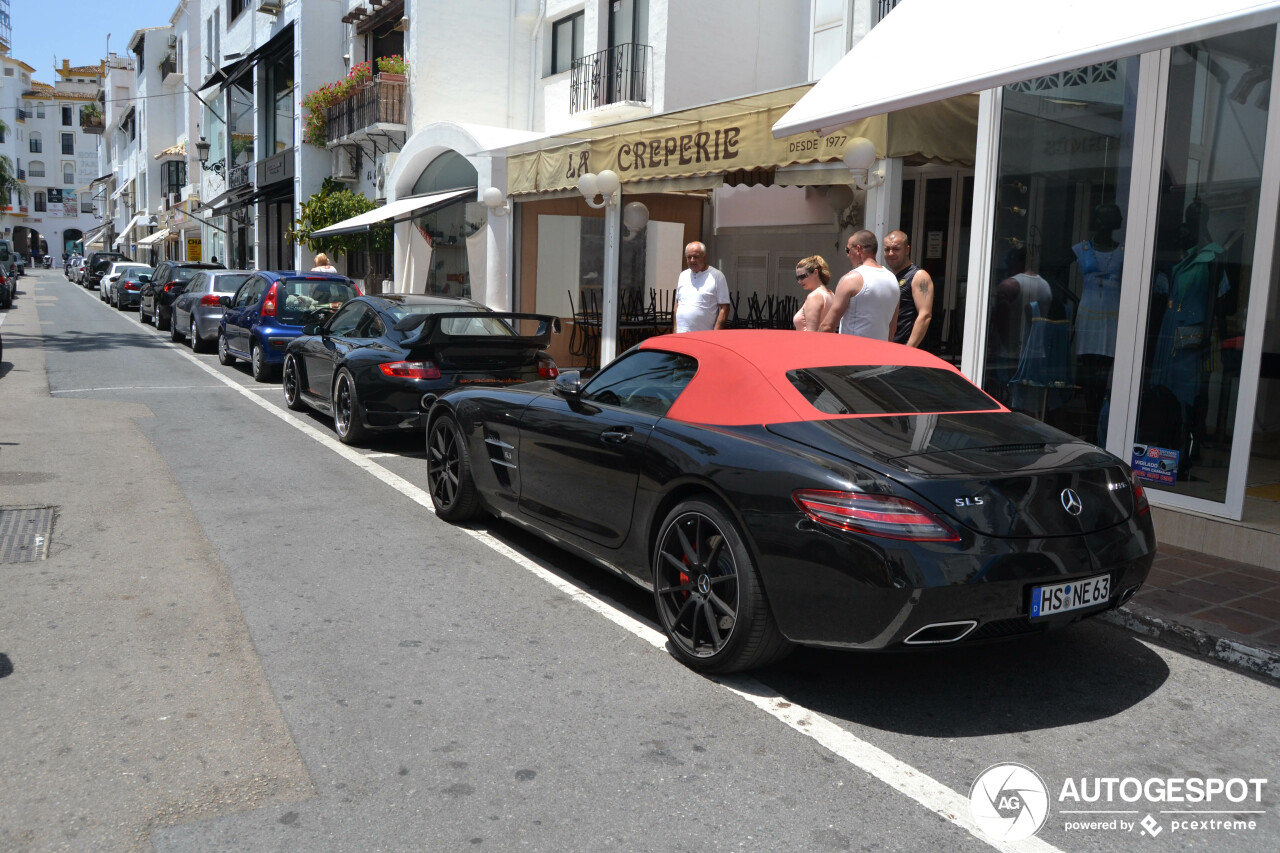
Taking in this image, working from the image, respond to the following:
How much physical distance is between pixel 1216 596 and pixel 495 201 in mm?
11553

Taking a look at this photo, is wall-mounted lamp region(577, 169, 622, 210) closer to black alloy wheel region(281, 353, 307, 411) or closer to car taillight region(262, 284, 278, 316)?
black alloy wheel region(281, 353, 307, 411)

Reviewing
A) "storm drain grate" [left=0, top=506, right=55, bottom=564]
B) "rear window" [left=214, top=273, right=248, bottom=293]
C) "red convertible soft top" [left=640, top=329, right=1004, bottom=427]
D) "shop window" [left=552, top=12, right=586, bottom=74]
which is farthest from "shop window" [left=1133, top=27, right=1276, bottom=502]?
"rear window" [left=214, top=273, right=248, bottom=293]

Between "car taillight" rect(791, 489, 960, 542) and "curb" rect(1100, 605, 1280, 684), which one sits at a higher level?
"car taillight" rect(791, 489, 960, 542)

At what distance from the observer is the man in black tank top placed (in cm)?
767

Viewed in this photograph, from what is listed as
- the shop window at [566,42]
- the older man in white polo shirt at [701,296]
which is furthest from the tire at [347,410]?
the shop window at [566,42]

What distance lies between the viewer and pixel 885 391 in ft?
15.1

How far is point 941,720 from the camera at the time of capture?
12.8 feet

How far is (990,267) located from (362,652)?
220 inches

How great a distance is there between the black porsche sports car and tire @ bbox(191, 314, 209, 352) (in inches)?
587

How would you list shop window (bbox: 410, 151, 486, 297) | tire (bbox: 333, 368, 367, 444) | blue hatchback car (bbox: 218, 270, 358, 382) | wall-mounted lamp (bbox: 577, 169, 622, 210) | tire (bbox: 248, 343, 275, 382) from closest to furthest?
1. tire (bbox: 333, 368, 367, 444)
2. wall-mounted lamp (bbox: 577, 169, 622, 210)
3. blue hatchback car (bbox: 218, 270, 358, 382)
4. tire (bbox: 248, 343, 275, 382)
5. shop window (bbox: 410, 151, 486, 297)

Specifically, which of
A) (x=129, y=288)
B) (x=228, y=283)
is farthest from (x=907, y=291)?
(x=129, y=288)

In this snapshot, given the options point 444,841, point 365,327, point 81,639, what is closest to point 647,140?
point 365,327

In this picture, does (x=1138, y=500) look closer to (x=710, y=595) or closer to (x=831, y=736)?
(x=831, y=736)

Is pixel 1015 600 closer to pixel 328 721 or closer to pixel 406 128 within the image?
pixel 328 721
